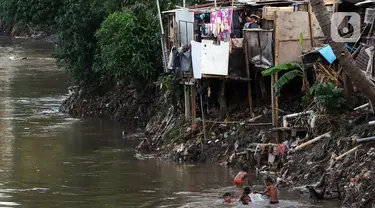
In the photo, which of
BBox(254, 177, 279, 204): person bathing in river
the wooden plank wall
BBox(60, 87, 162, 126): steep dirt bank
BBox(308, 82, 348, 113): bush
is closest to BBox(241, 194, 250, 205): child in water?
BBox(254, 177, 279, 204): person bathing in river

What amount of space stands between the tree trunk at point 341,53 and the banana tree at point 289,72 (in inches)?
157

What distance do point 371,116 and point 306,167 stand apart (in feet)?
5.24

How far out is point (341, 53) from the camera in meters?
13.2

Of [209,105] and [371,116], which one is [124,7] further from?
[371,116]

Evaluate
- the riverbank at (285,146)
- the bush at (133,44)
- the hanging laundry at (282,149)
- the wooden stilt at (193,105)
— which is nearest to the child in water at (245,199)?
the riverbank at (285,146)

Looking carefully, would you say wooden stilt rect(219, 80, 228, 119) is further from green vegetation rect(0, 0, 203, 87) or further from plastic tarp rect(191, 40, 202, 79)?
green vegetation rect(0, 0, 203, 87)

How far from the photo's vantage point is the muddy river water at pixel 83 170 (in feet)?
54.3

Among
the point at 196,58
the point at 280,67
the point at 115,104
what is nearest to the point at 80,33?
the point at 115,104

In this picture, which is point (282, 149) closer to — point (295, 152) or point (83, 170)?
point (295, 152)

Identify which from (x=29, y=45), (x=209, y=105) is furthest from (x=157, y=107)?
(x=29, y=45)

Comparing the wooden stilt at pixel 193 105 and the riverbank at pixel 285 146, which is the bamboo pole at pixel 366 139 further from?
the wooden stilt at pixel 193 105

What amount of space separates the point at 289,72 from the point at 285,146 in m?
1.58

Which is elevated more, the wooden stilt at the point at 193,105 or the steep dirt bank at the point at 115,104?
the wooden stilt at the point at 193,105

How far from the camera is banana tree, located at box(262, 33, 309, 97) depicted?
17.9 metres
